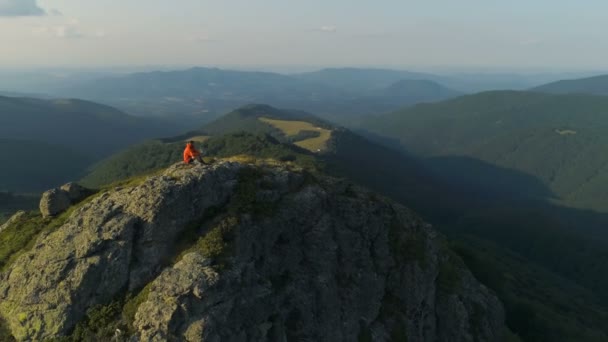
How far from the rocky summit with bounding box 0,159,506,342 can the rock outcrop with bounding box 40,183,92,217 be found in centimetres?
138

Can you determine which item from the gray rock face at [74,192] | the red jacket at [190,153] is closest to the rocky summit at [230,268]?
the gray rock face at [74,192]

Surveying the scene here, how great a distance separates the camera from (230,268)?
2402 centimetres

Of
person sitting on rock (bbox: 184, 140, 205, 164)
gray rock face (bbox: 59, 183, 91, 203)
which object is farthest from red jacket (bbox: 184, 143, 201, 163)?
gray rock face (bbox: 59, 183, 91, 203)

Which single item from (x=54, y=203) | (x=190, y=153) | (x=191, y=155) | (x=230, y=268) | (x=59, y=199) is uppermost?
(x=190, y=153)

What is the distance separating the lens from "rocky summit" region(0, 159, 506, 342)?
877 inches

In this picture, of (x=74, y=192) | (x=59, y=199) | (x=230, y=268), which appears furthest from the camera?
(x=74, y=192)

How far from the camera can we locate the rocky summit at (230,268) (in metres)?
22.3

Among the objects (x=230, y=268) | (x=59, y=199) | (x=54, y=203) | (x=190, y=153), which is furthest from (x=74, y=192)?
(x=230, y=268)

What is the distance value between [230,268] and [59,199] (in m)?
14.1

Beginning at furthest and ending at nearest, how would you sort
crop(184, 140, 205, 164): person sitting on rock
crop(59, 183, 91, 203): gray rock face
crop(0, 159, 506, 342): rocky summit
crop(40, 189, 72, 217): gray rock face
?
crop(184, 140, 205, 164): person sitting on rock, crop(59, 183, 91, 203): gray rock face, crop(40, 189, 72, 217): gray rock face, crop(0, 159, 506, 342): rocky summit

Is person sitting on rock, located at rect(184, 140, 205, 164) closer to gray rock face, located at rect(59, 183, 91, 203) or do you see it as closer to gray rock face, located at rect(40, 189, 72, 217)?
gray rock face, located at rect(59, 183, 91, 203)

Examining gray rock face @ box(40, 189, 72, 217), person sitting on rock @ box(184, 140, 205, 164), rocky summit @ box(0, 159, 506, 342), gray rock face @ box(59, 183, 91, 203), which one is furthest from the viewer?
person sitting on rock @ box(184, 140, 205, 164)

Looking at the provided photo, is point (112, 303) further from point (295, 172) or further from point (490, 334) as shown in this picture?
point (490, 334)

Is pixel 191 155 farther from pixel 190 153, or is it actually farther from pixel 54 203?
pixel 54 203
